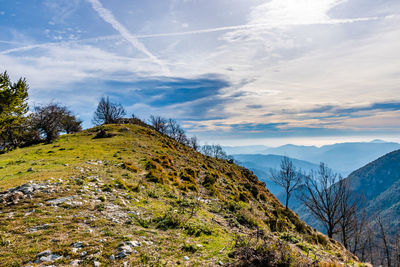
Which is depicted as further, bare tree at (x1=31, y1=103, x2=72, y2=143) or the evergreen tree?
bare tree at (x1=31, y1=103, x2=72, y2=143)

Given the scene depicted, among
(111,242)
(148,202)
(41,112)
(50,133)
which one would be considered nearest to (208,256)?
(111,242)

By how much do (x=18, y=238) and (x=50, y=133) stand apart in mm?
40265

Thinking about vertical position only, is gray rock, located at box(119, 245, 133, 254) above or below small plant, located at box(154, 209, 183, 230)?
above

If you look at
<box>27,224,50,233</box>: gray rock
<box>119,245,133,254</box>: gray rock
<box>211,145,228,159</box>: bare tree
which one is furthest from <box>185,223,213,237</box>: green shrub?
<box>211,145,228,159</box>: bare tree

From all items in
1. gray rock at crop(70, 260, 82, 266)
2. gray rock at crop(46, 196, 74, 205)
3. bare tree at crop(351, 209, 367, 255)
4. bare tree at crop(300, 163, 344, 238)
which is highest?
gray rock at crop(46, 196, 74, 205)

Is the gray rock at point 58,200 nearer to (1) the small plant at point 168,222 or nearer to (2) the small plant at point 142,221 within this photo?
(2) the small plant at point 142,221

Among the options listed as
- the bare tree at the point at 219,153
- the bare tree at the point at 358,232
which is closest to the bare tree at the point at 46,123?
the bare tree at the point at 358,232

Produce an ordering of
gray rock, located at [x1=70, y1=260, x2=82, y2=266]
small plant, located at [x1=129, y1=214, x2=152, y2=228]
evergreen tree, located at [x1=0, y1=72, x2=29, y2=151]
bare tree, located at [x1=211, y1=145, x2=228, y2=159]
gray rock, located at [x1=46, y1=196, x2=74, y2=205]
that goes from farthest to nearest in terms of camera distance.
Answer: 1. bare tree, located at [x1=211, y1=145, x2=228, y2=159]
2. evergreen tree, located at [x1=0, y1=72, x2=29, y2=151]
3. gray rock, located at [x1=46, y1=196, x2=74, y2=205]
4. small plant, located at [x1=129, y1=214, x2=152, y2=228]
5. gray rock, located at [x1=70, y1=260, x2=82, y2=266]

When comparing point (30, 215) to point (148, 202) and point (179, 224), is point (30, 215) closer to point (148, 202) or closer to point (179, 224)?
point (148, 202)

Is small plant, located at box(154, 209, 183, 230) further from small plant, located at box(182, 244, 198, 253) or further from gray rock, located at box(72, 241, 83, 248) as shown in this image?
gray rock, located at box(72, 241, 83, 248)

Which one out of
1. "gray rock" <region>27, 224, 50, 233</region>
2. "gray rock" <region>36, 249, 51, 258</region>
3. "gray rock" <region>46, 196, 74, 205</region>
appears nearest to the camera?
"gray rock" <region>36, 249, 51, 258</region>

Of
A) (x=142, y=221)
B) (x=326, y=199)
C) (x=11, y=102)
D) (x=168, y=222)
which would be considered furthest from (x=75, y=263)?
(x=326, y=199)

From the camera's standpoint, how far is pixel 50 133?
38.0 metres

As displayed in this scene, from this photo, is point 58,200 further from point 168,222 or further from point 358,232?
point 358,232
